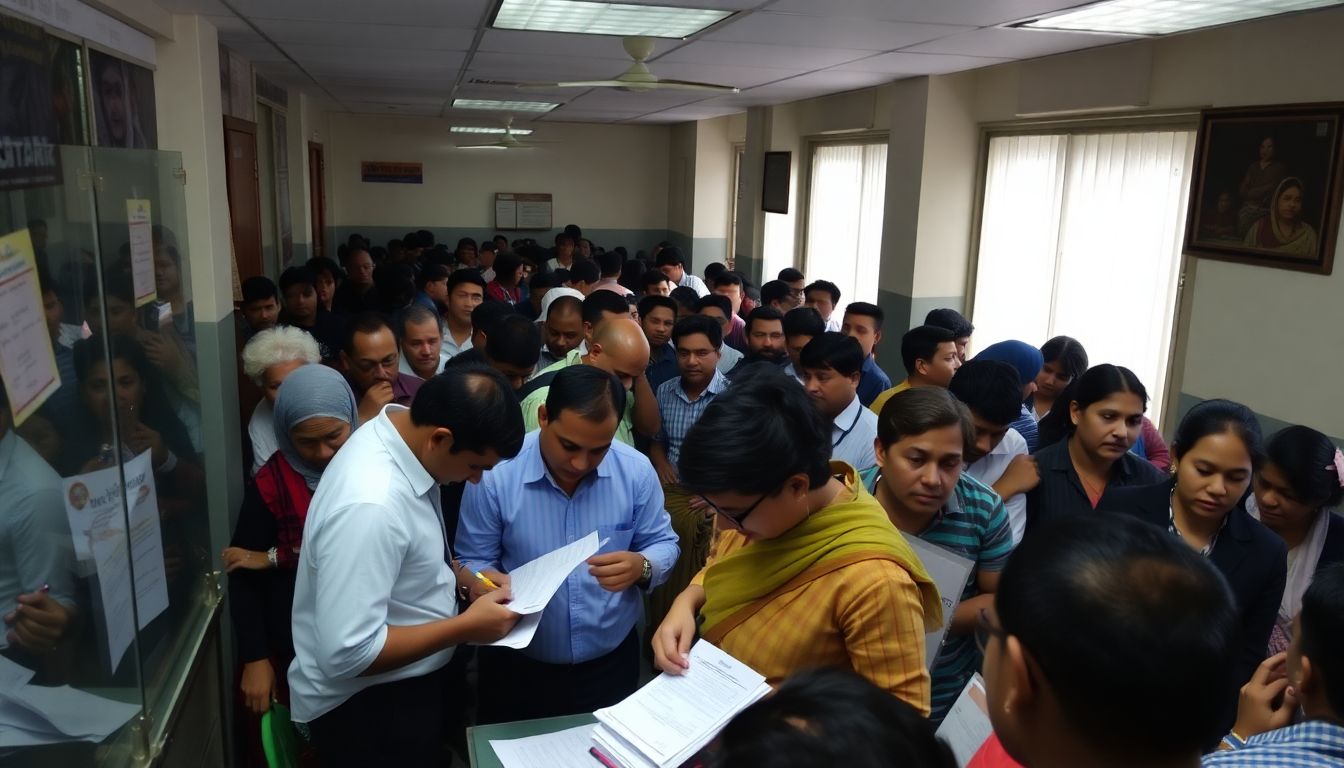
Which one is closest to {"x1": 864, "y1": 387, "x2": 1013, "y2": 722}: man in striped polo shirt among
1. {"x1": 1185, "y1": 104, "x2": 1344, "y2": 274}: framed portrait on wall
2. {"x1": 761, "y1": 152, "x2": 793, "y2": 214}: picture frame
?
{"x1": 1185, "y1": 104, "x2": 1344, "y2": 274}: framed portrait on wall

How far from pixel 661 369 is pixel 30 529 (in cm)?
302

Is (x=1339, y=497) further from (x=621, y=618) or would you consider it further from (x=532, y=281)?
(x=532, y=281)

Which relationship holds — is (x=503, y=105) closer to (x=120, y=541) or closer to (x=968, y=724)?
(x=120, y=541)

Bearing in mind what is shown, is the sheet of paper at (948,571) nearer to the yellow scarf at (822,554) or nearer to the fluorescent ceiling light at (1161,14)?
the yellow scarf at (822,554)

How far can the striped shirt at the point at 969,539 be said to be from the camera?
7.23 feet

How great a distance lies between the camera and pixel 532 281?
632 cm

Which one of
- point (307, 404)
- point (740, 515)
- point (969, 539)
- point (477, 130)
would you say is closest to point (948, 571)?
point (969, 539)

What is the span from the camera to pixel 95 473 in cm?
195

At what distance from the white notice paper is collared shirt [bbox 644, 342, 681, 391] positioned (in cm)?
230

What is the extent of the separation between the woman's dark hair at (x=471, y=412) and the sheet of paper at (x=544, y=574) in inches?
11.9

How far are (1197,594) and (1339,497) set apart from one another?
2.19 m

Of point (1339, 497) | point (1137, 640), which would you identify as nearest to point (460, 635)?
point (1137, 640)

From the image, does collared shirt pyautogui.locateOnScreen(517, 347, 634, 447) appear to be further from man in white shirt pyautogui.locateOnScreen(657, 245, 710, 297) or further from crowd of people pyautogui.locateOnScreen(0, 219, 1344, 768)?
man in white shirt pyautogui.locateOnScreen(657, 245, 710, 297)

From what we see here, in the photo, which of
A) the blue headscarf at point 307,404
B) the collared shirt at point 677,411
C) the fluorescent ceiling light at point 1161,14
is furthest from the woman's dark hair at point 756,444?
the fluorescent ceiling light at point 1161,14
